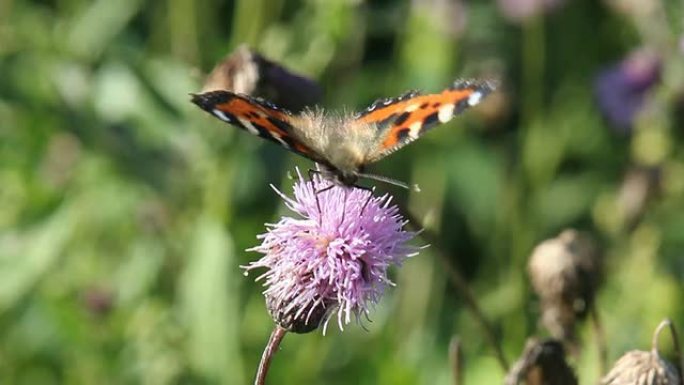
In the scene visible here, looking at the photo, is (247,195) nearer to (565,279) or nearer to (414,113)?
(565,279)

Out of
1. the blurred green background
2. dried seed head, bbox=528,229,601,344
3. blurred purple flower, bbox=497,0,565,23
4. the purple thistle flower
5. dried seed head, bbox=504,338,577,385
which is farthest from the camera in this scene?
blurred purple flower, bbox=497,0,565,23

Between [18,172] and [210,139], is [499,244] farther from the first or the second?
[18,172]

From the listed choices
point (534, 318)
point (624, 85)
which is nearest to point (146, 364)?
point (534, 318)

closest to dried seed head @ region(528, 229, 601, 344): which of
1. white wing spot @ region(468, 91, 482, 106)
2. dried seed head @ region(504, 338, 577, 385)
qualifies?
dried seed head @ region(504, 338, 577, 385)

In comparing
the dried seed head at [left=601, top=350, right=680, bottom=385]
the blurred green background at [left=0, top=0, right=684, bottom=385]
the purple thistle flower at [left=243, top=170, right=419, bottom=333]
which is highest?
the blurred green background at [left=0, top=0, right=684, bottom=385]

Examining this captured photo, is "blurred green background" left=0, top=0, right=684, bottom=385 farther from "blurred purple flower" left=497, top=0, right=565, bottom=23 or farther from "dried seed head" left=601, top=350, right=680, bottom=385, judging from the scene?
"dried seed head" left=601, top=350, right=680, bottom=385

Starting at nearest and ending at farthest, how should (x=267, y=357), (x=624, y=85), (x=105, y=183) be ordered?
(x=267, y=357)
(x=105, y=183)
(x=624, y=85)

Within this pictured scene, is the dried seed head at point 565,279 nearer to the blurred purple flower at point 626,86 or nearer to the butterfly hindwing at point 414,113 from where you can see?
the butterfly hindwing at point 414,113

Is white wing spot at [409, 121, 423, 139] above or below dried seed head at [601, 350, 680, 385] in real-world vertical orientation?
above
